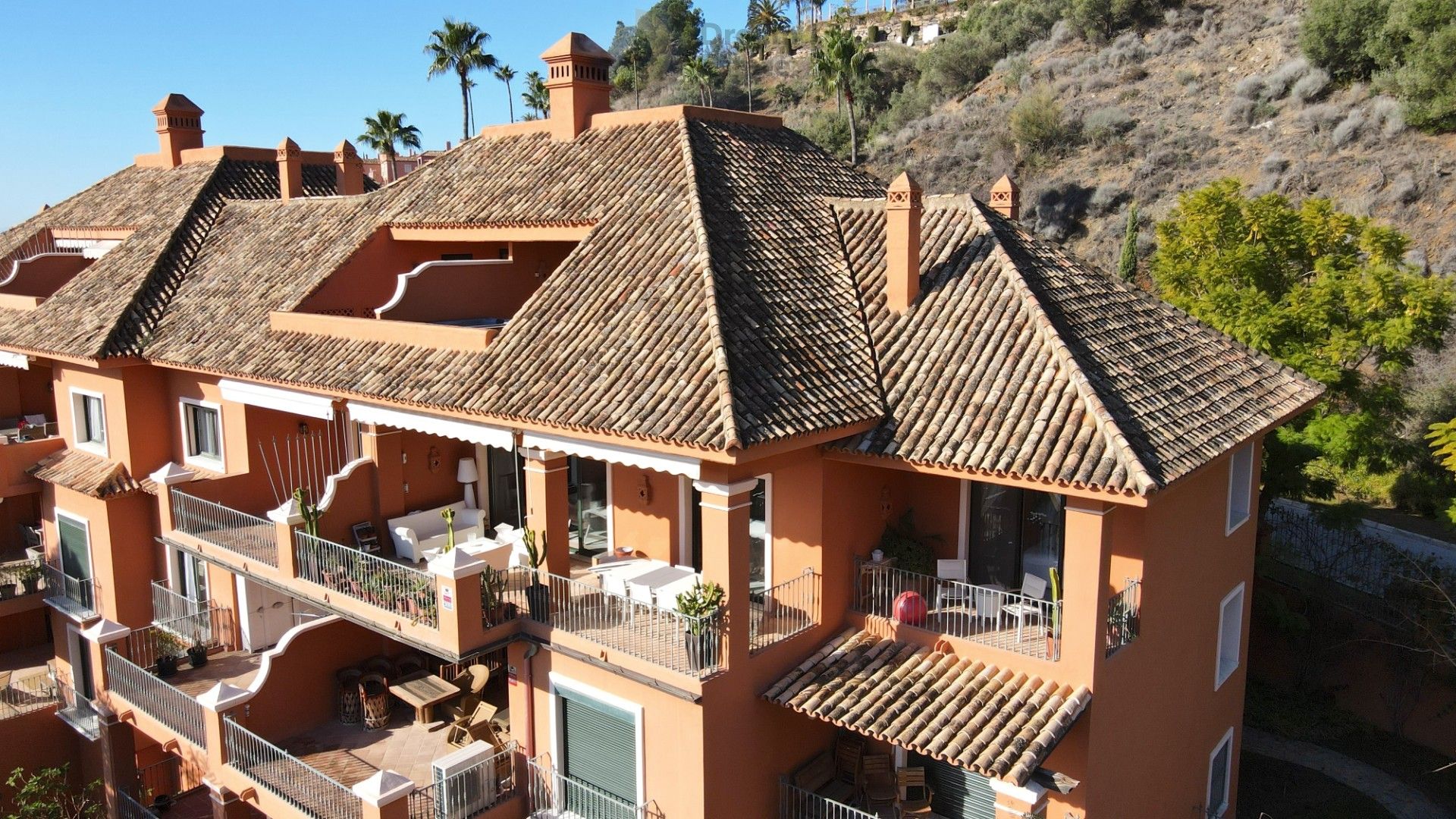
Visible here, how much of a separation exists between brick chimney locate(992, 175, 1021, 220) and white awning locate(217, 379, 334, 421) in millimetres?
11653

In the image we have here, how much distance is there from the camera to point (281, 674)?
52.9 feet

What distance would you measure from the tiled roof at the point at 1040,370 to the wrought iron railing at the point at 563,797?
17.8 ft

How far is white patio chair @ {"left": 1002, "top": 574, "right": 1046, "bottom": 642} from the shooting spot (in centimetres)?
1214

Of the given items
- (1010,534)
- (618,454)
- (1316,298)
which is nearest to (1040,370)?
(1010,534)

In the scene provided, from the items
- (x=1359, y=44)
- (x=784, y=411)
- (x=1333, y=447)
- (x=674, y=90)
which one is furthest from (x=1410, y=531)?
(x=674, y=90)

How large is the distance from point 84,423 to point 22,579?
4219 millimetres

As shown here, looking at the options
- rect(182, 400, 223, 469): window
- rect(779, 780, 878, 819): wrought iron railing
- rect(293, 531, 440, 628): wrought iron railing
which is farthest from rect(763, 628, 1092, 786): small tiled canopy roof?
rect(182, 400, 223, 469): window

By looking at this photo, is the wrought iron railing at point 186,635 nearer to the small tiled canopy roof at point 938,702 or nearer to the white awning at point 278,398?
the white awning at point 278,398

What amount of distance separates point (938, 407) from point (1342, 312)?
14202 millimetres

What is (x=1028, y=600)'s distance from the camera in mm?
12797

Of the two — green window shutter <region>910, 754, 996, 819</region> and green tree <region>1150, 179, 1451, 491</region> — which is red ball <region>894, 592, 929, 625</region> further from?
green tree <region>1150, 179, 1451, 491</region>

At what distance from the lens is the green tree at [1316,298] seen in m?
21.4

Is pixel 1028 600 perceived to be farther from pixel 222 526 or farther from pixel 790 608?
pixel 222 526

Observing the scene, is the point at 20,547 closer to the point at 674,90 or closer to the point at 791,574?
the point at 791,574
